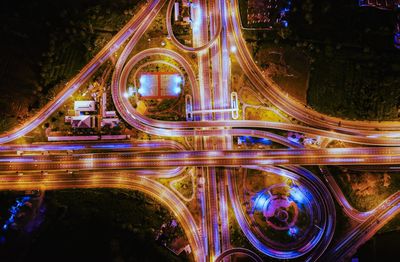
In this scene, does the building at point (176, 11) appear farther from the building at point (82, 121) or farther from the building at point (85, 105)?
the building at point (82, 121)

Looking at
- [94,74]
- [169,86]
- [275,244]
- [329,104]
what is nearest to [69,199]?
[94,74]

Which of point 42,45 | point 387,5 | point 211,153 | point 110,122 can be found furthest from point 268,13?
point 42,45

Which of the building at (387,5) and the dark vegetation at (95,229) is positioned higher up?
the building at (387,5)

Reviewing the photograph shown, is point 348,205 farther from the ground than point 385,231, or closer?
farther from the ground

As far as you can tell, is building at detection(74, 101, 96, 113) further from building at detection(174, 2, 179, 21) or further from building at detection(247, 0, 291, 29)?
building at detection(247, 0, 291, 29)

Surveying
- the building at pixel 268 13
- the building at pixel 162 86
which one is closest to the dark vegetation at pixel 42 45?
the building at pixel 162 86

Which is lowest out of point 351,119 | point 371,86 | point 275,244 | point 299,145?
point 275,244

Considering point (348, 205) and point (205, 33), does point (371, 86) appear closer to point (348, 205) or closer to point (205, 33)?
point (348, 205)

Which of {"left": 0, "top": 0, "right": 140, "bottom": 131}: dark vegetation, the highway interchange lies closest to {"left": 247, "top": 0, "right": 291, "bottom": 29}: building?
the highway interchange

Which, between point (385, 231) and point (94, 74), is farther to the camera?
point (94, 74)
